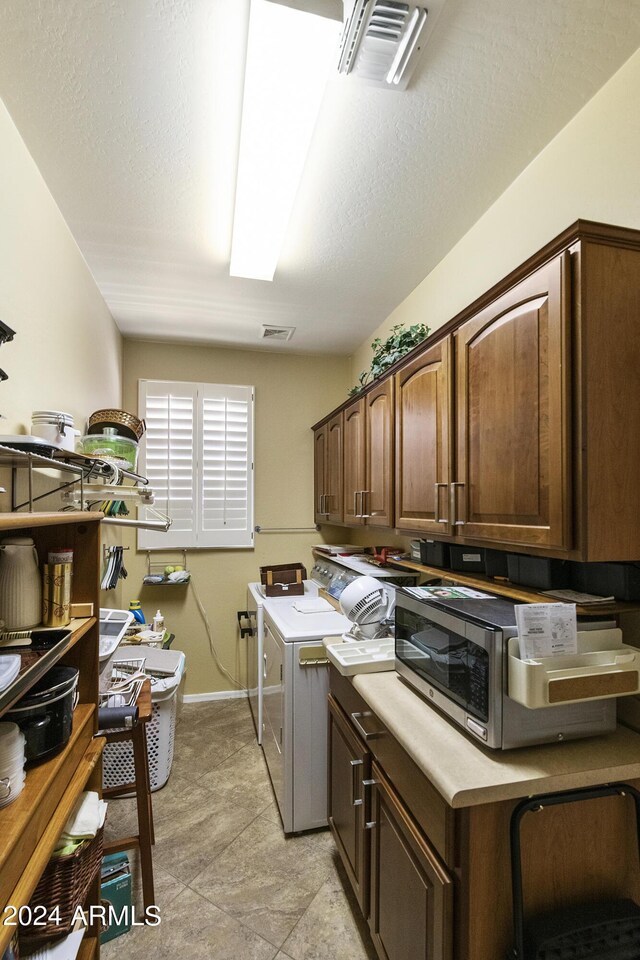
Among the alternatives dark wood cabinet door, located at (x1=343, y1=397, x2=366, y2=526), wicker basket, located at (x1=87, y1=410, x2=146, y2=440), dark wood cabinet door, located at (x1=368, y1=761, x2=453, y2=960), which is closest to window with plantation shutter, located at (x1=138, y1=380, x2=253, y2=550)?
wicker basket, located at (x1=87, y1=410, x2=146, y2=440)

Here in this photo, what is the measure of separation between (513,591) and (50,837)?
4.18 ft

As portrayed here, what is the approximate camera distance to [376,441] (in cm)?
224

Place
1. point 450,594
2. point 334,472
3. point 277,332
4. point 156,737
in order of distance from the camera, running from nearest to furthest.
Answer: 1. point 450,594
2. point 156,737
3. point 334,472
4. point 277,332

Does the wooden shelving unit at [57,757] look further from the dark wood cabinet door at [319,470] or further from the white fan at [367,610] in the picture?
the dark wood cabinet door at [319,470]

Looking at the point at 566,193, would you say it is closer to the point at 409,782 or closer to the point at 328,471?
the point at 409,782

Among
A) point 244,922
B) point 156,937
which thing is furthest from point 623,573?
point 156,937

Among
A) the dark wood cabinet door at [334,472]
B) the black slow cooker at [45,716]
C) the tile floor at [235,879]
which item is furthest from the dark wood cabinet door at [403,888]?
the dark wood cabinet door at [334,472]

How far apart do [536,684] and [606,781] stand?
30 cm

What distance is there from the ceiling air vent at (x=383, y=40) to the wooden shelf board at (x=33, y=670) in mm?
1589

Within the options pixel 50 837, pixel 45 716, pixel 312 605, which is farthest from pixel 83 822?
pixel 312 605

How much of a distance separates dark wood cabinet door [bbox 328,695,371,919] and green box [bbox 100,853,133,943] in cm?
78

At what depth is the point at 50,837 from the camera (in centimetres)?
93

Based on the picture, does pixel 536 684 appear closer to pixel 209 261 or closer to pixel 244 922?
pixel 244 922

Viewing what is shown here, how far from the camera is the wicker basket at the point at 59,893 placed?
99 centimetres
